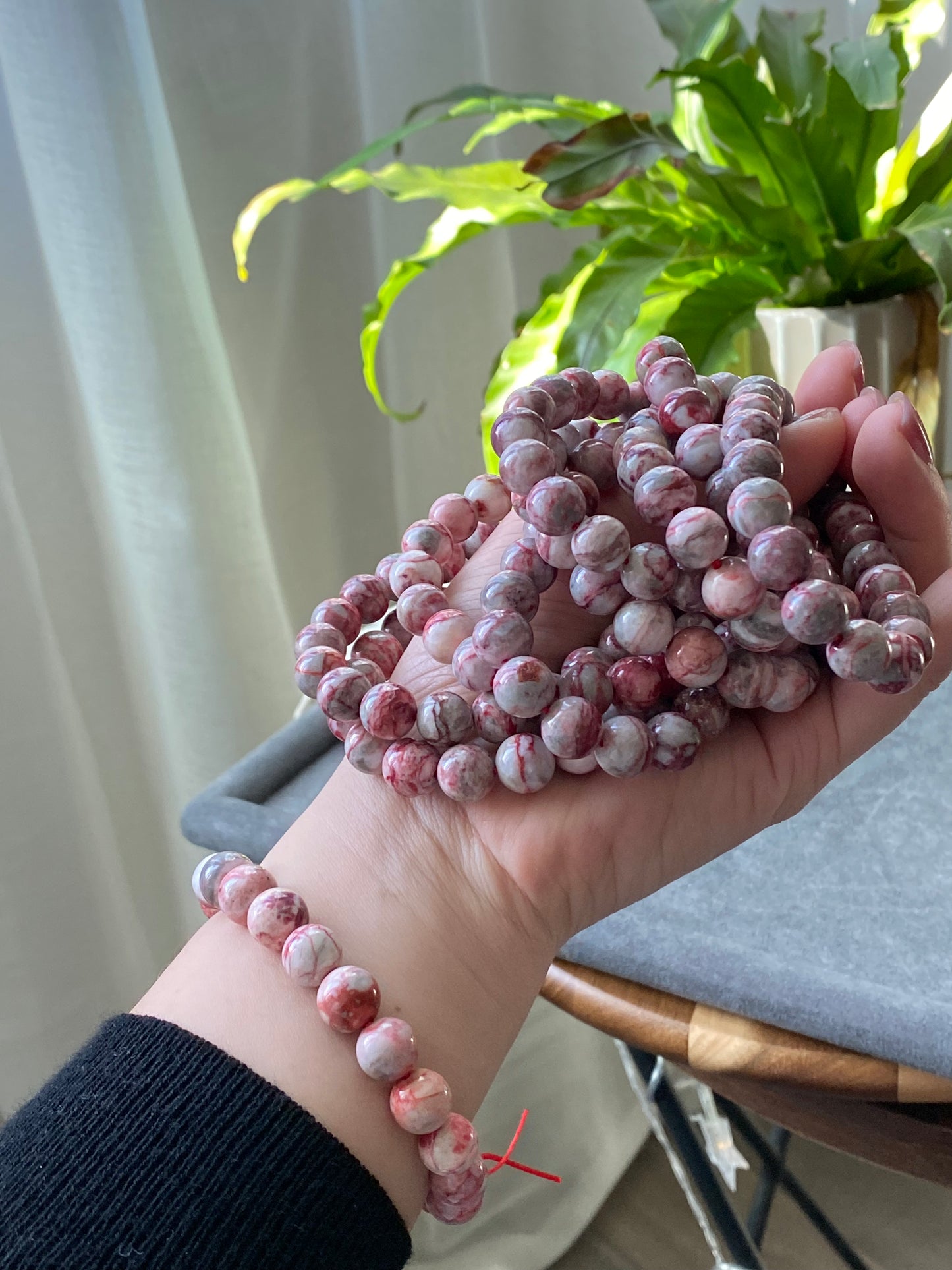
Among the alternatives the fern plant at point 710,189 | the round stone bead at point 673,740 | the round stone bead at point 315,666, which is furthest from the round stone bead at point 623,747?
the fern plant at point 710,189

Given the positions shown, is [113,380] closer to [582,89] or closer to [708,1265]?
[582,89]

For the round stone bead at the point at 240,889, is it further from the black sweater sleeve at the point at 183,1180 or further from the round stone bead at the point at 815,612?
the round stone bead at the point at 815,612

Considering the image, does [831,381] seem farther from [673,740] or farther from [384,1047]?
[384,1047]

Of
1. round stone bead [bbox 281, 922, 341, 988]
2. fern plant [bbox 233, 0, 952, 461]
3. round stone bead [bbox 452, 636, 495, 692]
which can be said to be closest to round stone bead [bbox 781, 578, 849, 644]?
round stone bead [bbox 452, 636, 495, 692]

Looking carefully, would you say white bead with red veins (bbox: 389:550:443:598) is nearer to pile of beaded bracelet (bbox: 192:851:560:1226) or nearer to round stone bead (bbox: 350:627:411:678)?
round stone bead (bbox: 350:627:411:678)

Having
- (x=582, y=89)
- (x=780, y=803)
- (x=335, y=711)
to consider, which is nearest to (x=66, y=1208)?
(x=335, y=711)

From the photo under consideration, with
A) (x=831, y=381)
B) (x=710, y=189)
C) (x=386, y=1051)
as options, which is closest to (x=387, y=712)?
(x=386, y=1051)
